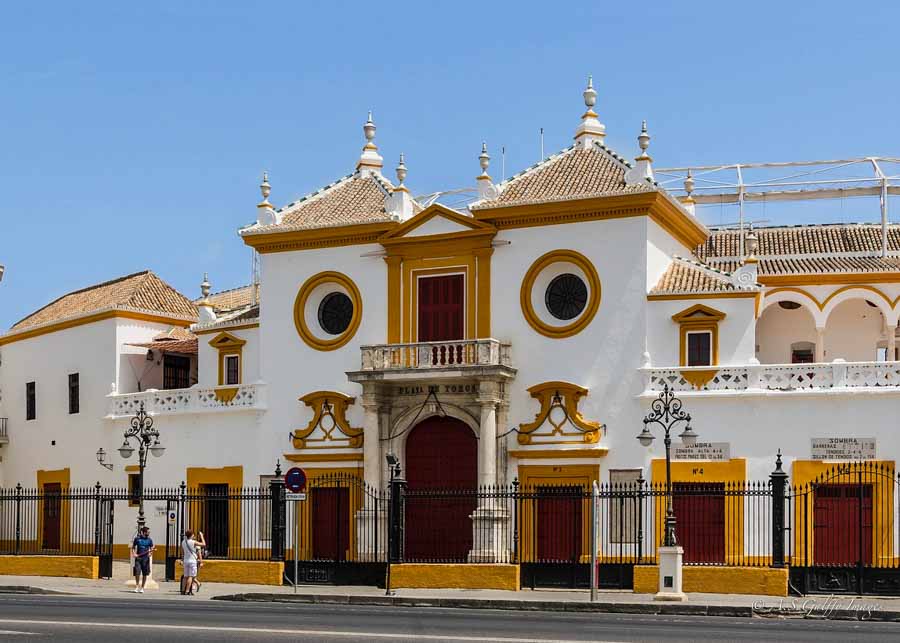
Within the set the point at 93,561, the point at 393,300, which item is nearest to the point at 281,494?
the point at 93,561

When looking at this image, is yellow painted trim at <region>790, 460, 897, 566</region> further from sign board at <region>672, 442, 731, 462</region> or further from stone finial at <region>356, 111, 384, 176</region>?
stone finial at <region>356, 111, 384, 176</region>

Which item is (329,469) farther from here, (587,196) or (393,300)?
(587,196)

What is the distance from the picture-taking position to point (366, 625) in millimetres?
20141

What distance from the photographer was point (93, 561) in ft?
110

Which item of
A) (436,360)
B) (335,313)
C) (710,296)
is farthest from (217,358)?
(710,296)

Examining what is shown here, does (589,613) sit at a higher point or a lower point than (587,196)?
lower

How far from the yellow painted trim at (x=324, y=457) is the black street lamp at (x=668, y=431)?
314 inches

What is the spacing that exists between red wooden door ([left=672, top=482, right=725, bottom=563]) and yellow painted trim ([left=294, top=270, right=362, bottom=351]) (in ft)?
32.1

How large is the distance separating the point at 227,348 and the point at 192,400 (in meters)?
1.93

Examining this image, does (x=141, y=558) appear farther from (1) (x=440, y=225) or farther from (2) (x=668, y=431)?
(1) (x=440, y=225)

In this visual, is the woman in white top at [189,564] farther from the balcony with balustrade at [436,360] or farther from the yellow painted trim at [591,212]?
the yellow painted trim at [591,212]

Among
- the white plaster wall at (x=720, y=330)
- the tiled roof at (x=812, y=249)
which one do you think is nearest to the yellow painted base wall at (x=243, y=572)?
the white plaster wall at (x=720, y=330)

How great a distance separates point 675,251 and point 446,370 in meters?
7.01

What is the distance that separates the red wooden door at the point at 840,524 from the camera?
110 ft
